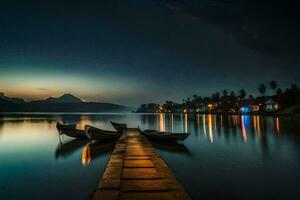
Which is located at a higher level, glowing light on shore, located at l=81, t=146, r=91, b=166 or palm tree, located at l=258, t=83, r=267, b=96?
palm tree, located at l=258, t=83, r=267, b=96

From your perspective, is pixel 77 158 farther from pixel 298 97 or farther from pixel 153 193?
pixel 298 97

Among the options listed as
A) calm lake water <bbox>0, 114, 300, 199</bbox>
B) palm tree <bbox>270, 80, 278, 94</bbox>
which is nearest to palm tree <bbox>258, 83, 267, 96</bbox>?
palm tree <bbox>270, 80, 278, 94</bbox>

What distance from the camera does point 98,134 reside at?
24.2 metres

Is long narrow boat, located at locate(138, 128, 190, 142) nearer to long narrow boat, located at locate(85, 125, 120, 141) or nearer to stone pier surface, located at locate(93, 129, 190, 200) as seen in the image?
long narrow boat, located at locate(85, 125, 120, 141)

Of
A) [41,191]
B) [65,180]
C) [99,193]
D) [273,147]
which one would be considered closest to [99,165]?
[65,180]

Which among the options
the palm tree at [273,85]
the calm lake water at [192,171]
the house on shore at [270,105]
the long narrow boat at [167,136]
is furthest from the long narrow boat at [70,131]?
the palm tree at [273,85]

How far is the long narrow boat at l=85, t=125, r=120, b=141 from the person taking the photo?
2370 cm

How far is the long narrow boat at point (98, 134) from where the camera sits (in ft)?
77.8

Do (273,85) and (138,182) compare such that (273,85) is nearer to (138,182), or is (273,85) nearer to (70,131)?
(70,131)

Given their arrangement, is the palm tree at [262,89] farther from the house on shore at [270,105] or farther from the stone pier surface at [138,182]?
the stone pier surface at [138,182]

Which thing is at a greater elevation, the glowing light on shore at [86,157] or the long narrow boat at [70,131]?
the long narrow boat at [70,131]

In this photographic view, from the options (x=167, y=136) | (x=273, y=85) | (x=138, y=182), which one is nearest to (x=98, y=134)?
(x=167, y=136)

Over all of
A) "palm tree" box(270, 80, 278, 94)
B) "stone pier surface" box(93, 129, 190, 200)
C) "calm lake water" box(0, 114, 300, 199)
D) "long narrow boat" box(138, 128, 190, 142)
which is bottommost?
"calm lake water" box(0, 114, 300, 199)

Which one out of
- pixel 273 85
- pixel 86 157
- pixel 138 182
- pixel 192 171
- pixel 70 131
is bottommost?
pixel 192 171
